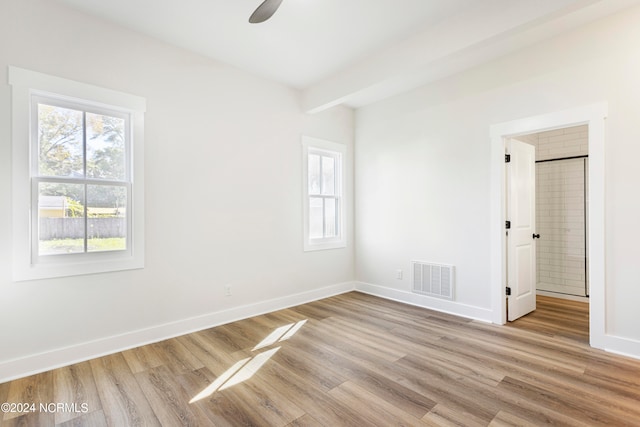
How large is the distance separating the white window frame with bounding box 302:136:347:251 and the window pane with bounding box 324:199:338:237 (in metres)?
0.05

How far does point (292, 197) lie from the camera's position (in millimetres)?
4445

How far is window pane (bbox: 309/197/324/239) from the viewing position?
4.76 meters

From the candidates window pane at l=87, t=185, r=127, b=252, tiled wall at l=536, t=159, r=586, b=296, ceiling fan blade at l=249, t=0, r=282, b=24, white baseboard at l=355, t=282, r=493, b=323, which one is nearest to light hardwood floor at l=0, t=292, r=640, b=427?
white baseboard at l=355, t=282, r=493, b=323

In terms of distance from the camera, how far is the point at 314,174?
4828 mm

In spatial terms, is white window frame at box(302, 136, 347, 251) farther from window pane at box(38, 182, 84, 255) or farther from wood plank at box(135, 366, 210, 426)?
window pane at box(38, 182, 84, 255)

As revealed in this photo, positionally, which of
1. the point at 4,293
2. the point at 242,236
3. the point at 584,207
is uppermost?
the point at 584,207

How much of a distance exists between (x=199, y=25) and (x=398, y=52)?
1989mm

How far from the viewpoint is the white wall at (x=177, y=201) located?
8.32ft

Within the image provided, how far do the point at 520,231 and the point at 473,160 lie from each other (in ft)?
3.45

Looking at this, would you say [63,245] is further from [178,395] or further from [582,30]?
[582,30]

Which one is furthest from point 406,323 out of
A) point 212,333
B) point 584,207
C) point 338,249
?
point 584,207

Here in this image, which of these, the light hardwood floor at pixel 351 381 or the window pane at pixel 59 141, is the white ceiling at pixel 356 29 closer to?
the window pane at pixel 59 141

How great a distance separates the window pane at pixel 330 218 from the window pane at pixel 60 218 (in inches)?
124

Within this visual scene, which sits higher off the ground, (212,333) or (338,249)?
(338,249)
